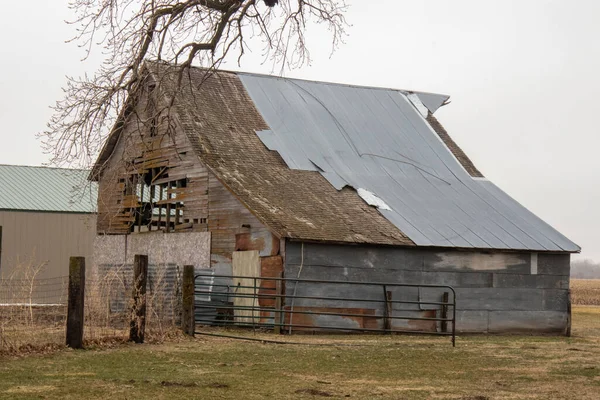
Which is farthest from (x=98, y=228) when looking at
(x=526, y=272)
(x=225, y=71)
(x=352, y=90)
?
(x=526, y=272)

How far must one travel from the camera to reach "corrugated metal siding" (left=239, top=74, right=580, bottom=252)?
2655 cm

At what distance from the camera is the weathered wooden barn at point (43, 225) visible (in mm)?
37438

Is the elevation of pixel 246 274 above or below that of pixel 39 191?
below

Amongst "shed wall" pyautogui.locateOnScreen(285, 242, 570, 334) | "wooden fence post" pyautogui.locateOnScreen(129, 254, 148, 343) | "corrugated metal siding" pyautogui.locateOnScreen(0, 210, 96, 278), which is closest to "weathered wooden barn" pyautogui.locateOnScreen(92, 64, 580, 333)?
"shed wall" pyautogui.locateOnScreen(285, 242, 570, 334)

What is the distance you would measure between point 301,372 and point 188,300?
4.58 metres

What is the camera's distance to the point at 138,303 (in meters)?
16.6

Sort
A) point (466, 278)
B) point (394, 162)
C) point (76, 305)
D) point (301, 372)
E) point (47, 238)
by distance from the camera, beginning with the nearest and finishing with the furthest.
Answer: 1. point (301, 372)
2. point (76, 305)
3. point (466, 278)
4. point (394, 162)
5. point (47, 238)

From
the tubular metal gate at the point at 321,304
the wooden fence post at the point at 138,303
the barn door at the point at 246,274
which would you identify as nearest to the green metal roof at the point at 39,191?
the barn door at the point at 246,274

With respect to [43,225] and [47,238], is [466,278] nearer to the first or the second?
[47,238]

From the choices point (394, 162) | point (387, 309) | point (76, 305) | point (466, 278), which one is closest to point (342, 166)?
point (394, 162)

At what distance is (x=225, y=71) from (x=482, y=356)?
1540cm

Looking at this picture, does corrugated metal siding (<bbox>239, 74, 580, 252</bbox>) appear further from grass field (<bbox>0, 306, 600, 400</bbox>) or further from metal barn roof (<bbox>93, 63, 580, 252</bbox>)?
grass field (<bbox>0, 306, 600, 400</bbox>)

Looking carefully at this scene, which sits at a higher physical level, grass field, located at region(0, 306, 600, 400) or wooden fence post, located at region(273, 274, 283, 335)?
wooden fence post, located at region(273, 274, 283, 335)

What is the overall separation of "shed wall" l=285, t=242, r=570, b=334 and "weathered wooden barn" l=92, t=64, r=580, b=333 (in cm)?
3
